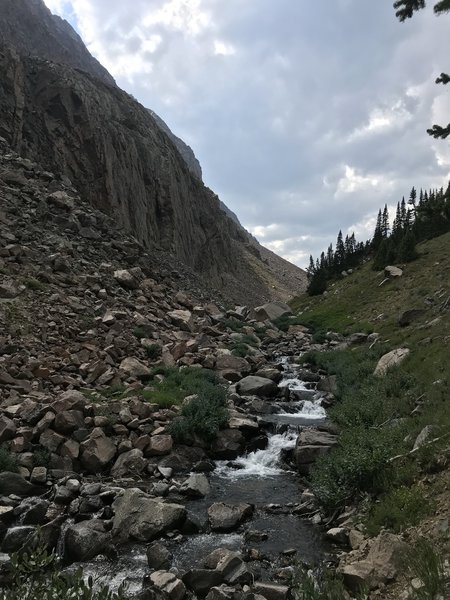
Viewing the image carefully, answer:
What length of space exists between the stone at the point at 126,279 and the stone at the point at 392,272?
29125 mm

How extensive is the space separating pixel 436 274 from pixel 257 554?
3736cm

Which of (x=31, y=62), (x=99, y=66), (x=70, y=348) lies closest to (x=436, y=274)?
(x=70, y=348)

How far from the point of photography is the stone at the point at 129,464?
11992mm

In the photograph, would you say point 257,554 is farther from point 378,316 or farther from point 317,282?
point 317,282

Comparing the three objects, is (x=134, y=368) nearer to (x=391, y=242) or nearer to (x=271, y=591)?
(x=271, y=591)

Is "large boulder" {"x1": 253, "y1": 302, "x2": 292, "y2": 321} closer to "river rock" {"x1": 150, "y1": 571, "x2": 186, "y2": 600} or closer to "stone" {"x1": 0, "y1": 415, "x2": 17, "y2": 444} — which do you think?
"stone" {"x1": 0, "y1": 415, "x2": 17, "y2": 444}

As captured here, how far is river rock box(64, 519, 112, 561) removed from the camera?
8.51m

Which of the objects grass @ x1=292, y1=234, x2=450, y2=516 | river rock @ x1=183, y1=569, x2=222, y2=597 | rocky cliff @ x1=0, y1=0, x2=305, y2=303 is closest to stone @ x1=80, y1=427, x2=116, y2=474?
river rock @ x1=183, y1=569, x2=222, y2=597

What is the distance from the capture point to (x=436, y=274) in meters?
40.7

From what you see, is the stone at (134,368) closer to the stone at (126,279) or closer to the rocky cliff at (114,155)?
the stone at (126,279)

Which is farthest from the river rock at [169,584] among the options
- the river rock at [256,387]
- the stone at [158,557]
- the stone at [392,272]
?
the stone at [392,272]

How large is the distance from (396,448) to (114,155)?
5424 centimetres

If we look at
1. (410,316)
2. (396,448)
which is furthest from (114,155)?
(396,448)

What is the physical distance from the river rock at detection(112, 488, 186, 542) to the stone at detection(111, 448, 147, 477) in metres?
1.99
